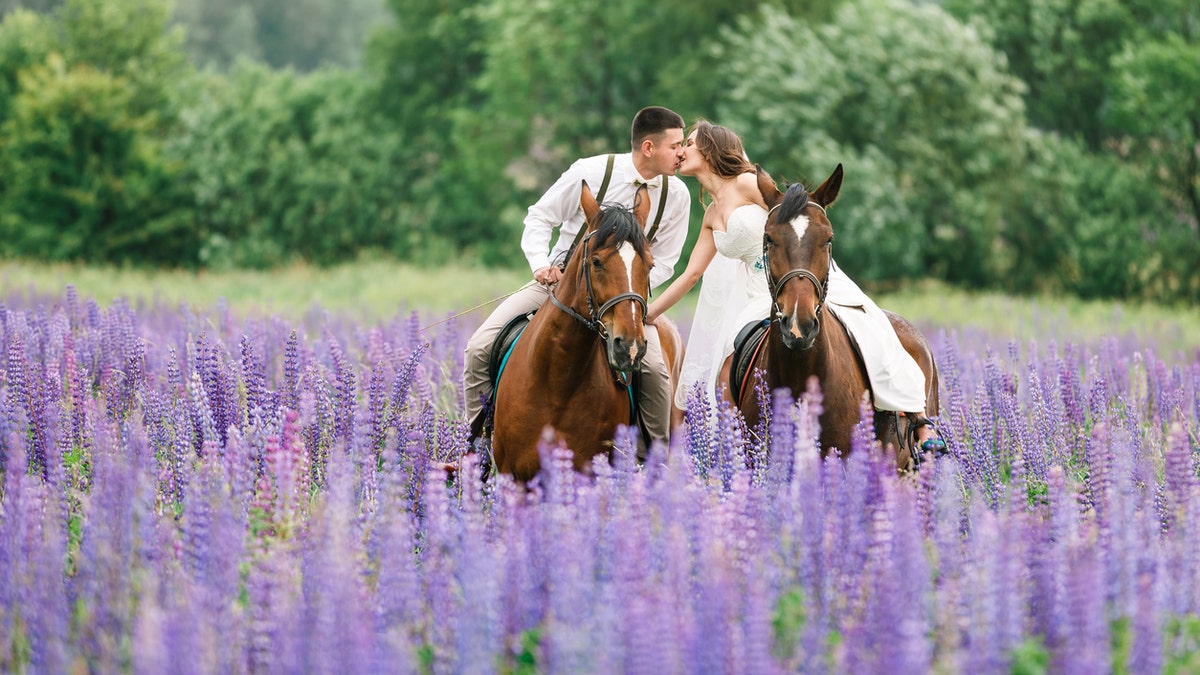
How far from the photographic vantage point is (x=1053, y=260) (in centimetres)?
2636

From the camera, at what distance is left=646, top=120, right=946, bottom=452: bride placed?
19.7ft

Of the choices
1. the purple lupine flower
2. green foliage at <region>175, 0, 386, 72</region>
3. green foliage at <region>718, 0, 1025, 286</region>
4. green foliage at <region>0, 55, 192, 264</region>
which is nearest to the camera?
the purple lupine flower

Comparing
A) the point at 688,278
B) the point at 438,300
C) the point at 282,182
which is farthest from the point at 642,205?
the point at 282,182

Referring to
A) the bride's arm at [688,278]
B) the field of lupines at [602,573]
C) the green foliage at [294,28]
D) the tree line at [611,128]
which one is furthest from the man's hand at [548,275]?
the green foliage at [294,28]

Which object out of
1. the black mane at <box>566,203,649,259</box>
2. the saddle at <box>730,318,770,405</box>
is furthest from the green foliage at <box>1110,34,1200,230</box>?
the black mane at <box>566,203,649,259</box>

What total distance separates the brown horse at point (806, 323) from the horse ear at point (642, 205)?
0.58 meters

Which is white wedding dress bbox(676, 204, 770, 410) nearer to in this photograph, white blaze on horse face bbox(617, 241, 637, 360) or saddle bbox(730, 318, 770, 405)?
saddle bbox(730, 318, 770, 405)

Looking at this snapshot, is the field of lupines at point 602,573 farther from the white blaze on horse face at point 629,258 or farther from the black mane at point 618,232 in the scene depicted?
the black mane at point 618,232

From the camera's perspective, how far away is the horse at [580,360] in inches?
202

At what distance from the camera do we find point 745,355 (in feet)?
20.0

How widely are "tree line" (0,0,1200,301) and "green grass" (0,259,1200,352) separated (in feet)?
7.65

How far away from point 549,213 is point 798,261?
4.75 ft

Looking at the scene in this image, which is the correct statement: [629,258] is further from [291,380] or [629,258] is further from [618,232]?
[291,380]

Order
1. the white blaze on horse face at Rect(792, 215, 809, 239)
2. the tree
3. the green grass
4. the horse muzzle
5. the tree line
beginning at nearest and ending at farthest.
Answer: the horse muzzle, the white blaze on horse face at Rect(792, 215, 809, 239), the green grass, the tree line, the tree
